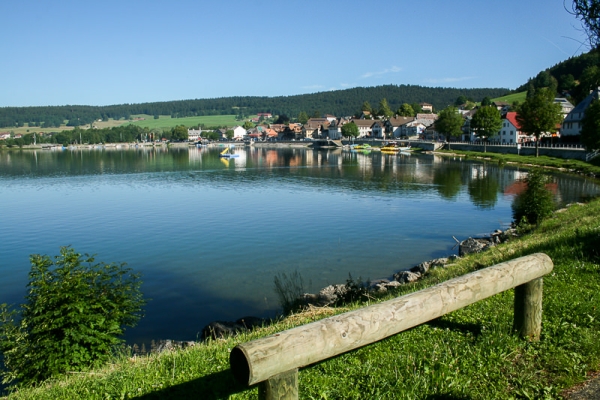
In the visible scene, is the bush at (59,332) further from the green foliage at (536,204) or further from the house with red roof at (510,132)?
the house with red roof at (510,132)

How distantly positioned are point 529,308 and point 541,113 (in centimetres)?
6870

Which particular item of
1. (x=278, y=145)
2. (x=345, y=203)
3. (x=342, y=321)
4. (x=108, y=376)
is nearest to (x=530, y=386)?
(x=342, y=321)

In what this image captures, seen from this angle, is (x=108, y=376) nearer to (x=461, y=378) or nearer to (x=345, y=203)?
(x=461, y=378)

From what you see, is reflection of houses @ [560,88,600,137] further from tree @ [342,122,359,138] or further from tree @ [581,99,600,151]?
tree @ [342,122,359,138]

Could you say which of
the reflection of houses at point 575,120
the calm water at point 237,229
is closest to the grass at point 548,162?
the calm water at point 237,229

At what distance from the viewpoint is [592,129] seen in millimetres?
50938

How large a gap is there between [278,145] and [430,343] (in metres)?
173

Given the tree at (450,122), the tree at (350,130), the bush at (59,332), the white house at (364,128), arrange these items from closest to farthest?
the bush at (59,332), the tree at (450,122), the tree at (350,130), the white house at (364,128)

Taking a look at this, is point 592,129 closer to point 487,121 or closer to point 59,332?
point 487,121

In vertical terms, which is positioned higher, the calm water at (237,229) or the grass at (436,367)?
the grass at (436,367)

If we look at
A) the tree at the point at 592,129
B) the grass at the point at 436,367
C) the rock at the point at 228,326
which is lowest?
the rock at the point at 228,326

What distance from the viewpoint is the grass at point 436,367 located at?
4.59 meters

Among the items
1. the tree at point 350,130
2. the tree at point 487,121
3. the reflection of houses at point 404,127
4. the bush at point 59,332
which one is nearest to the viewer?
the bush at point 59,332

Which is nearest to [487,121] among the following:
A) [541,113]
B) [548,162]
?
[541,113]
